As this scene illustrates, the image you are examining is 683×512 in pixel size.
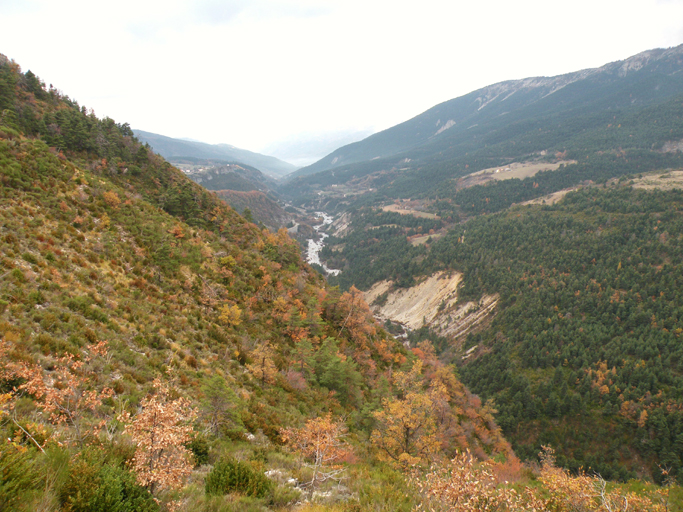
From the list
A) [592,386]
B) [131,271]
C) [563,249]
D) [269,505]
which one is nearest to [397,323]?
[592,386]

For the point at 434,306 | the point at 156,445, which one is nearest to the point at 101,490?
the point at 156,445

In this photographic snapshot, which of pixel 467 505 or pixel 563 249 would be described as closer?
pixel 467 505

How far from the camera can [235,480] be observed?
8.40 m

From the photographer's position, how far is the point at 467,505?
6.20 m

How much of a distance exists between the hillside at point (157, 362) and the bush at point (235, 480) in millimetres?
47

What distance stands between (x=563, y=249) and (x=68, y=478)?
6140 inches

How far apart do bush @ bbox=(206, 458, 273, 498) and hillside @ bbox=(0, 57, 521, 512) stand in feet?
0.15

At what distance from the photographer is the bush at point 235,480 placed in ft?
26.8

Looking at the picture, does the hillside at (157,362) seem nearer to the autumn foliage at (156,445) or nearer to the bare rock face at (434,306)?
the autumn foliage at (156,445)

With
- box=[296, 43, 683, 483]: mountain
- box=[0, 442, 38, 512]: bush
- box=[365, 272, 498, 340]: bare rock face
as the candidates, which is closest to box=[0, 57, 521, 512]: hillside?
box=[0, 442, 38, 512]: bush

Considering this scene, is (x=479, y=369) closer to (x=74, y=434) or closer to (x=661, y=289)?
(x=661, y=289)

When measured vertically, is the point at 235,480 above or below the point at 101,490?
below

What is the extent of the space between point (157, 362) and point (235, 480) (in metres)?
9.70

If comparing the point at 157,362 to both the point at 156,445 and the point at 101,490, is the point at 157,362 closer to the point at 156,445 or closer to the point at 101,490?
the point at 156,445
